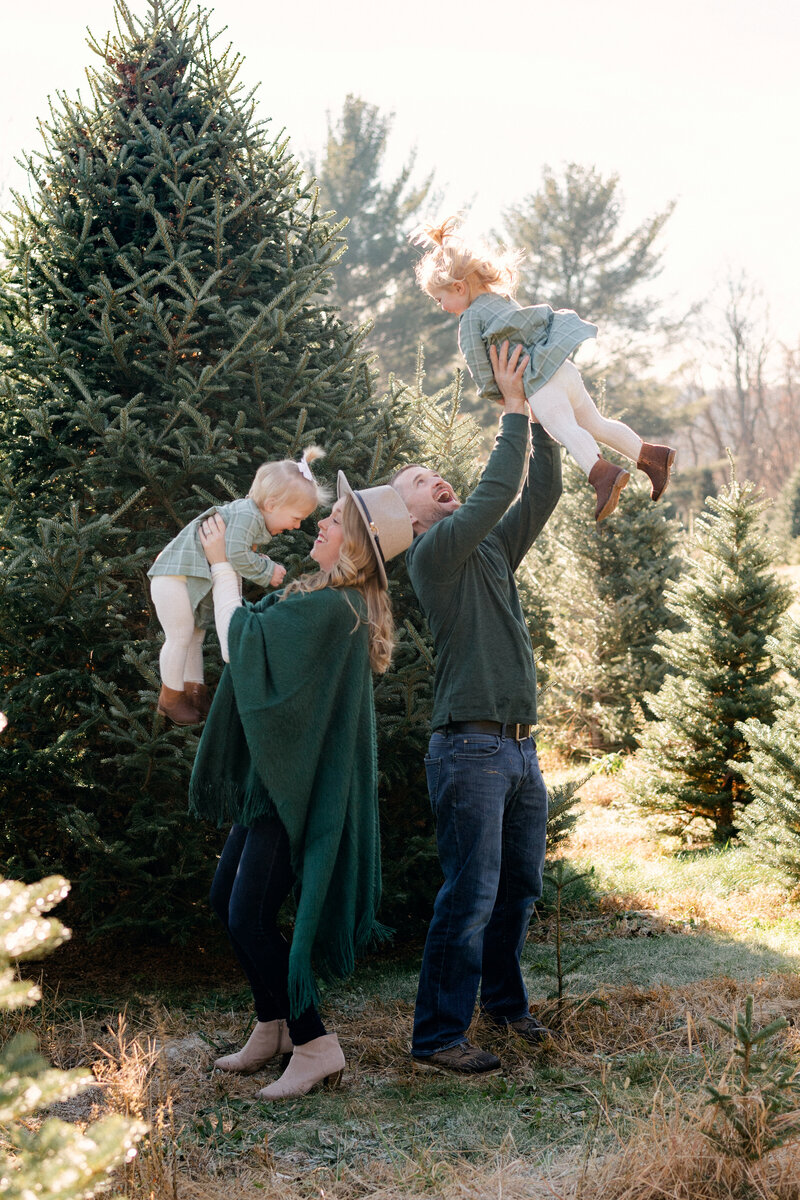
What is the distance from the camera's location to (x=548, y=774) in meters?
10.1

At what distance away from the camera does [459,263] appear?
3.21m

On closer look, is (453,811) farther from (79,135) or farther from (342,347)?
(79,135)

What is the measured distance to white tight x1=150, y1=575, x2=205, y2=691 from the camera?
3055mm

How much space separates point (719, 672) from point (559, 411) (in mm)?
4755

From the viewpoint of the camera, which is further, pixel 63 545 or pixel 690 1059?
pixel 63 545

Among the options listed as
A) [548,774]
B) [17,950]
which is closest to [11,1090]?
[17,950]

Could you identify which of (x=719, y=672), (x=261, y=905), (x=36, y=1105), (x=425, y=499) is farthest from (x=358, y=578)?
(x=719, y=672)

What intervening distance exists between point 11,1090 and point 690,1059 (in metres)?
2.51

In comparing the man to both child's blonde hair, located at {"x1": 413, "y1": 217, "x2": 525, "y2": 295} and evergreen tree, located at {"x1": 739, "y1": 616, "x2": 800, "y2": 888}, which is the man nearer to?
child's blonde hair, located at {"x1": 413, "y1": 217, "x2": 525, "y2": 295}

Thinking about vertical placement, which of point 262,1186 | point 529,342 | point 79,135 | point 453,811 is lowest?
point 262,1186

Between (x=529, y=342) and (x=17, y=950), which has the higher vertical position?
(x=529, y=342)

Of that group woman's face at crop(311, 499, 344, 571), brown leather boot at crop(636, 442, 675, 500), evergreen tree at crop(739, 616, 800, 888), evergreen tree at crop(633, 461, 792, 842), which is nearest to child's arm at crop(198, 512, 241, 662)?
woman's face at crop(311, 499, 344, 571)

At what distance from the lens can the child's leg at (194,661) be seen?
123 inches

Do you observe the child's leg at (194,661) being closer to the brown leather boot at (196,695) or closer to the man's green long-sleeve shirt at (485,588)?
the brown leather boot at (196,695)
